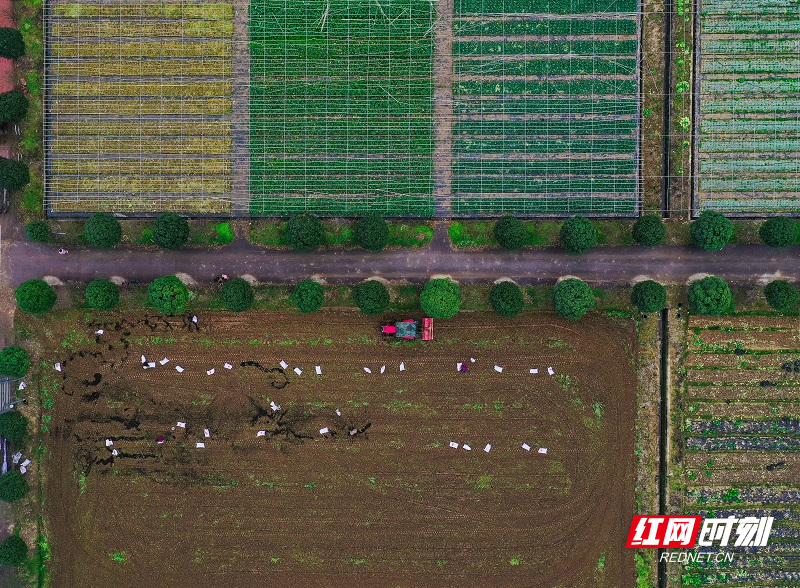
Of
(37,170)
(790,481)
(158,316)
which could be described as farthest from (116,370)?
(790,481)

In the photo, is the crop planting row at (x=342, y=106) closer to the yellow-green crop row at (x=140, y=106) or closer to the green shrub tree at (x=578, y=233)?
the yellow-green crop row at (x=140, y=106)

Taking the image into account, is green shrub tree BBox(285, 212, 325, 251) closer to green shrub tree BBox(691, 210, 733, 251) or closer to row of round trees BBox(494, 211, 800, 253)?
row of round trees BBox(494, 211, 800, 253)

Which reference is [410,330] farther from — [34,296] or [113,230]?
[34,296]

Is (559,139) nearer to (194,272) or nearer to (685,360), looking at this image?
(685,360)

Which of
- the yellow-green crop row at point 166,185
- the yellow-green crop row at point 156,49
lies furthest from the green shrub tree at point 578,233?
the yellow-green crop row at point 156,49

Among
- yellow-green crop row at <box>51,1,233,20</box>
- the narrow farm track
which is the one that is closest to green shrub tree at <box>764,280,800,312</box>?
the narrow farm track

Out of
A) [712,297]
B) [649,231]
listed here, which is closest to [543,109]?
[649,231]
